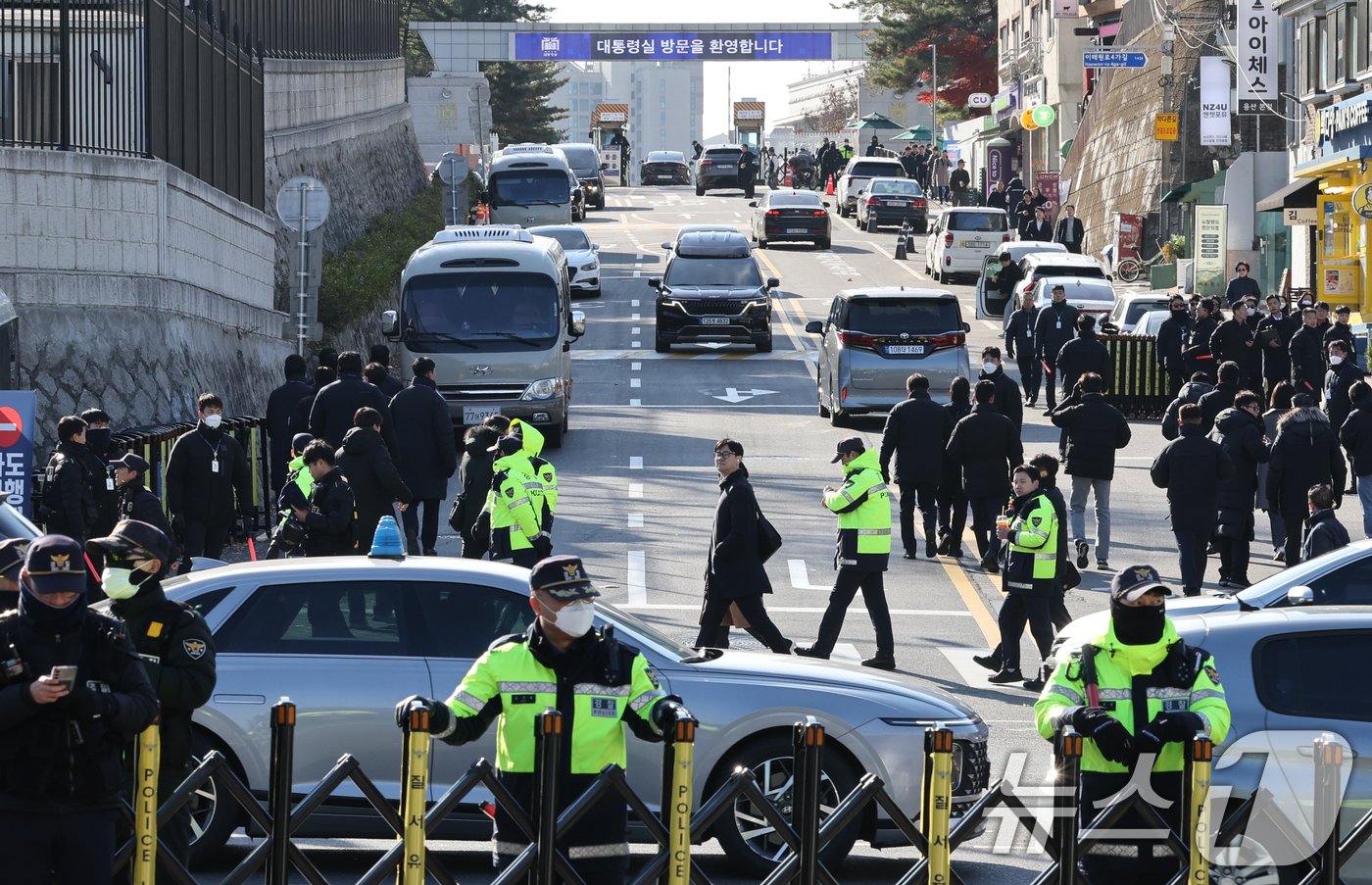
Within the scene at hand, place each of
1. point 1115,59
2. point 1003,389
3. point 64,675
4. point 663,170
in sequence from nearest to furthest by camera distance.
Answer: point 64,675 < point 1003,389 < point 1115,59 < point 663,170

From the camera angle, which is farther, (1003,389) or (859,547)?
(1003,389)

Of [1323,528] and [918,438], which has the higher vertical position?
[918,438]

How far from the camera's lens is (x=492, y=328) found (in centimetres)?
2394

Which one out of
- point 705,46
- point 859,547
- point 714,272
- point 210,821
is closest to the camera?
point 210,821

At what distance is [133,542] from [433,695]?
226 centimetres

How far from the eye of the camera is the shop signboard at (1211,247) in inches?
1642

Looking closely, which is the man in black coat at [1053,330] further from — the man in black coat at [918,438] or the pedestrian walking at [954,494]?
the man in black coat at [918,438]

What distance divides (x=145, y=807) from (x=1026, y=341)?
21941 mm

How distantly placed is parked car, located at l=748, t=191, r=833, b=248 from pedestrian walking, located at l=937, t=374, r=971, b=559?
3315cm

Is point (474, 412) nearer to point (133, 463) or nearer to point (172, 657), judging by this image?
point (133, 463)

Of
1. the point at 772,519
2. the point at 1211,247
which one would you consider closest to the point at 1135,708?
the point at 772,519

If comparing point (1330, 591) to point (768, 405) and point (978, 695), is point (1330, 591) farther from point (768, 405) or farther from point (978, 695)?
point (768, 405)

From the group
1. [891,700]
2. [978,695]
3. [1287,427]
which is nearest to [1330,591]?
[978,695]

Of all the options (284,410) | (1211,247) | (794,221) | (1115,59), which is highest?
(1115,59)
